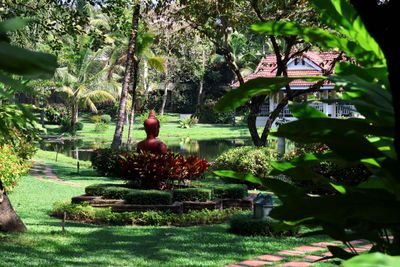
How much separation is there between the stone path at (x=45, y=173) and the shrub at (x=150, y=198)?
6.34 meters

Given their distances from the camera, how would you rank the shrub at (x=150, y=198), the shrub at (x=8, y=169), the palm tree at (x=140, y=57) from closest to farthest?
the shrub at (x=150, y=198) < the shrub at (x=8, y=169) < the palm tree at (x=140, y=57)

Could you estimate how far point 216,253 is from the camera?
713 cm

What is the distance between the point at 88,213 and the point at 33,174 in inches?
356

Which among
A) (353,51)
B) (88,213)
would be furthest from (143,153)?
(353,51)

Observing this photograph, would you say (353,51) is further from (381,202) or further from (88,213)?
(88,213)

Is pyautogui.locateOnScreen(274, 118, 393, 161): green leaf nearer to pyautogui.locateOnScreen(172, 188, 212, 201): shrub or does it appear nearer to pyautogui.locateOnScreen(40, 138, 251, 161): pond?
pyautogui.locateOnScreen(172, 188, 212, 201): shrub

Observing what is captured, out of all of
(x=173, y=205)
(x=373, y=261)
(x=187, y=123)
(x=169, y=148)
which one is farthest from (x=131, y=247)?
(x=187, y=123)

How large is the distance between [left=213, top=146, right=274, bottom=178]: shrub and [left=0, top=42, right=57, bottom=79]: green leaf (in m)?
15.0

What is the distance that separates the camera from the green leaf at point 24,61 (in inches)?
32.2

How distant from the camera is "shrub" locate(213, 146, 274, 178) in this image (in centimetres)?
1599

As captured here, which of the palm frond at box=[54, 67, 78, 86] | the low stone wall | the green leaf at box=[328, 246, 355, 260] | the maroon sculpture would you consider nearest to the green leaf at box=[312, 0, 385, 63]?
the green leaf at box=[328, 246, 355, 260]

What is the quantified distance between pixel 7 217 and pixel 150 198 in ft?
11.4

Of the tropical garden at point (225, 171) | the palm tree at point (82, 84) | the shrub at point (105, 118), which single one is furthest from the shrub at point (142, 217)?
the shrub at point (105, 118)

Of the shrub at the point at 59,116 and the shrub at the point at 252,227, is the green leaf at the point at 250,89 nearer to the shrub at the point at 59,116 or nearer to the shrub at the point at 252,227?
the shrub at the point at 252,227
